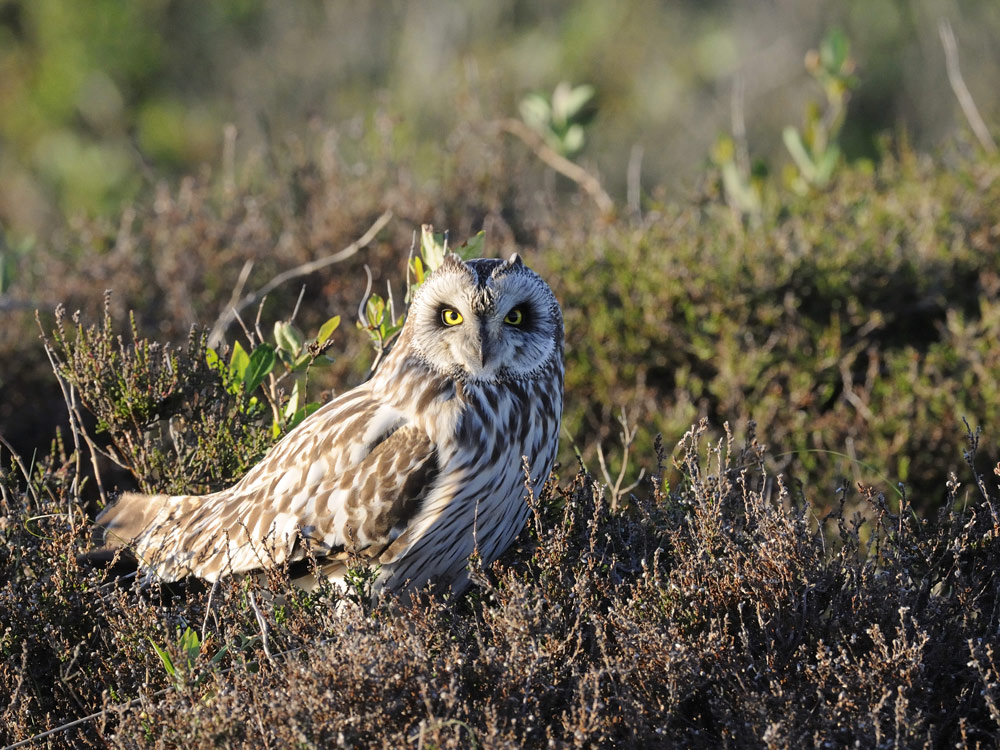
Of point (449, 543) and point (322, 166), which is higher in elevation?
point (322, 166)

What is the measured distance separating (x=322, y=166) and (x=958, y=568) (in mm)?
4425

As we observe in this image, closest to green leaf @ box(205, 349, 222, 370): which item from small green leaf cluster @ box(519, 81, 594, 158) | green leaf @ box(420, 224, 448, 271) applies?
green leaf @ box(420, 224, 448, 271)

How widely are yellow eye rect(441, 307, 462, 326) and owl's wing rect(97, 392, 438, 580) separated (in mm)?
288

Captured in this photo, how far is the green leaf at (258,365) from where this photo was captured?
3.16 m

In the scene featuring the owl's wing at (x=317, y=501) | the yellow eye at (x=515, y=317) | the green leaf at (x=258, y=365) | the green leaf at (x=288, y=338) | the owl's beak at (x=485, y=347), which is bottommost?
the owl's wing at (x=317, y=501)

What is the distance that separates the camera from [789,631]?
2.42 metres

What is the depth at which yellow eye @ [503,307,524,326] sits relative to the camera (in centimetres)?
277

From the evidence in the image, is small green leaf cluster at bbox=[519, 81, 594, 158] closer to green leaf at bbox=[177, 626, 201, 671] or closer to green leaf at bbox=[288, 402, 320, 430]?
green leaf at bbox=[288, 402, 320, 430]

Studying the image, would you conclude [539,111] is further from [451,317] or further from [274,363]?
[451,317]

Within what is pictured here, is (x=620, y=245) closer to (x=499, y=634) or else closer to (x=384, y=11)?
(x=499, y=634)

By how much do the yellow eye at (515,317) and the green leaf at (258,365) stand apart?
83 centimetres

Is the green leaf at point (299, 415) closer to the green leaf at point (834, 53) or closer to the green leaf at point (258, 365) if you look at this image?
the green leaf at point (258, 365)

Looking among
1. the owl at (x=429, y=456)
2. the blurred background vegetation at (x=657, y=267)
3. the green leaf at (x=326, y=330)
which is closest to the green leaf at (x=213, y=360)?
the blurred background vegetation at (x=657, y=267)

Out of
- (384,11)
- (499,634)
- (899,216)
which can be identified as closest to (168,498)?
(499,634)
